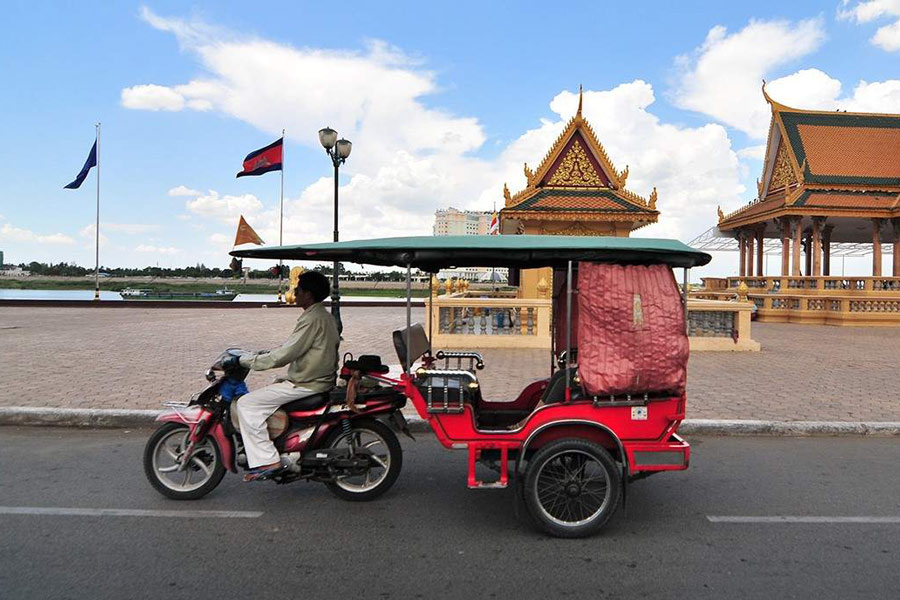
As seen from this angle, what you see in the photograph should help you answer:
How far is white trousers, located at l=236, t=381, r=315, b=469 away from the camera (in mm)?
4059

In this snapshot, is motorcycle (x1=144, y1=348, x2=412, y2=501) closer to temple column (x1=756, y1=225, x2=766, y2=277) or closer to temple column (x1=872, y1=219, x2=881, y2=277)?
temple column (x1=872, y1=219, x2=881, y2=277)

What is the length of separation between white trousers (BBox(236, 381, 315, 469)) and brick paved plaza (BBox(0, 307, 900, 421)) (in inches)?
138

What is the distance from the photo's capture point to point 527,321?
1341 cm

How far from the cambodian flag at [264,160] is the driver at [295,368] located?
59.0ft

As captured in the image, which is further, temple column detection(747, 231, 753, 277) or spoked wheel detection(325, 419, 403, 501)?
temple column detection(747, 231, 753, 277)

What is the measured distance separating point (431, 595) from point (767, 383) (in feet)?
25.0

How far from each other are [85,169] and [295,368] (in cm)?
3132

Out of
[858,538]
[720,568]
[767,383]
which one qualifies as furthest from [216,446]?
[767,383]

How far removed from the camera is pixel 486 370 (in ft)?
32.2

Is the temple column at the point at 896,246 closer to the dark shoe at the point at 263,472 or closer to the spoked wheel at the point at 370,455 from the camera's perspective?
the spoked wheel at the point at 370,455

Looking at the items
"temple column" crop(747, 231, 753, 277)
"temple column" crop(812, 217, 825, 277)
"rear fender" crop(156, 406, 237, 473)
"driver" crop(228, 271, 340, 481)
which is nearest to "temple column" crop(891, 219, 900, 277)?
"temple column" crop(812, 217, 825, 277)

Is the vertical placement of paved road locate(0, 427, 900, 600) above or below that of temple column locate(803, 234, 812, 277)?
below

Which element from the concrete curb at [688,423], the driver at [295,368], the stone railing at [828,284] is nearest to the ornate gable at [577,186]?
the stone railing at [828,284]

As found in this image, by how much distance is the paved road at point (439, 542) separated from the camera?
3104 millimetres
